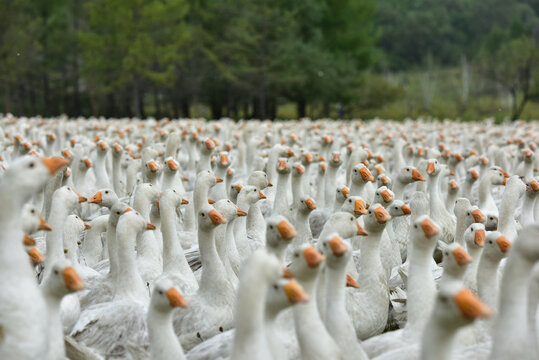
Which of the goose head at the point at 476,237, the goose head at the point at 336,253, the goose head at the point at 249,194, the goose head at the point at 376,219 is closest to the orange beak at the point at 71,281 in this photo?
the goose head at the point at 336,253

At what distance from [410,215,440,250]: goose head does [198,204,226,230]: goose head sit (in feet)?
6.26

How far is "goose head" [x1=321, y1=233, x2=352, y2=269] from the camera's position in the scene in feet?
16.7

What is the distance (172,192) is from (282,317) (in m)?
2.60

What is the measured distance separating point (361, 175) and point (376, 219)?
2557 millimetres

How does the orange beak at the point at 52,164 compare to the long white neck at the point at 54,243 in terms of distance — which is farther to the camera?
the long white neck at the point at 54,243

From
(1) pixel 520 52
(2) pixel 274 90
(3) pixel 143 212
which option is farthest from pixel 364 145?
(1) pixel 520 52

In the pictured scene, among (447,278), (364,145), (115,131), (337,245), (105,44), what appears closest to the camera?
(337,245)

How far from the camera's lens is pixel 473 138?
764 inches

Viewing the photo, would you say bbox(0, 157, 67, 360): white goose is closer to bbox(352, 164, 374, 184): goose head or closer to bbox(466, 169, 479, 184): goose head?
bbox(352, 164, 374, 184): goose head

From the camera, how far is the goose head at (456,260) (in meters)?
5.20

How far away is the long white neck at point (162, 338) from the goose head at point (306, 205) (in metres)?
3.22

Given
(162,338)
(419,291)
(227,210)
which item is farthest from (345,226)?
(162,338)

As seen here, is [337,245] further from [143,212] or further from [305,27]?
[305,27]

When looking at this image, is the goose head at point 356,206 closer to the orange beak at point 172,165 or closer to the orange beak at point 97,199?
the orange beak at point 97,199
